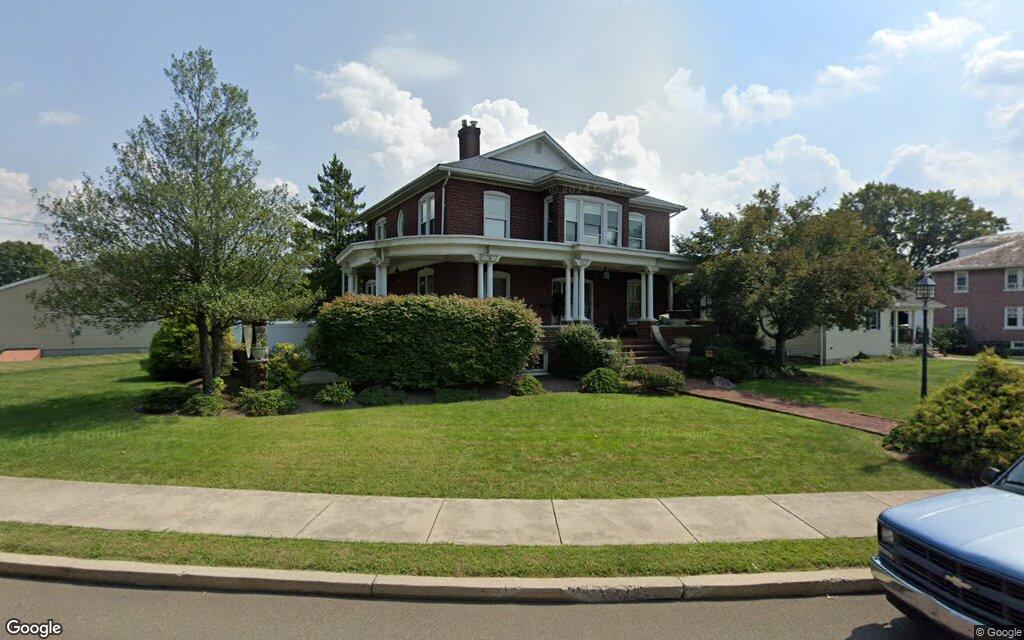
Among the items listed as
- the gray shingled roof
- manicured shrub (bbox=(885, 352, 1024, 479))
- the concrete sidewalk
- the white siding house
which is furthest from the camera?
the gray shingled roof

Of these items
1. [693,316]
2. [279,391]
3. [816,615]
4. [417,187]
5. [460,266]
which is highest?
[417,187]

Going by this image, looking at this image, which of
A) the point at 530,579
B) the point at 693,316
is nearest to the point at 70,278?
the point at 530,579

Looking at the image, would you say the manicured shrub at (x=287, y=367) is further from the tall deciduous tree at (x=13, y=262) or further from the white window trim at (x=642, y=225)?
the tall deciduous tree at (x=13, y=262)

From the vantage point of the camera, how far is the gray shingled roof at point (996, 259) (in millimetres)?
36406

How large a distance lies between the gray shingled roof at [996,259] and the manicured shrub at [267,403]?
47436 millimetres

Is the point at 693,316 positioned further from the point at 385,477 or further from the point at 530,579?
the point at 530,579

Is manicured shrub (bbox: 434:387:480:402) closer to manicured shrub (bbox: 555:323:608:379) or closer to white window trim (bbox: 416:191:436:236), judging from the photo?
manicured shrub (bbox: 555:323:608:379)

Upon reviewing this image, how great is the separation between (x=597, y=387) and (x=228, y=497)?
951 cm

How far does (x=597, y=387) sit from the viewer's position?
13.8 metres

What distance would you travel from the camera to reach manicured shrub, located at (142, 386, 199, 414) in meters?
10.7

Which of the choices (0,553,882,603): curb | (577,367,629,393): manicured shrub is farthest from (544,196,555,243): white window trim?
(0,553,882,603): curb

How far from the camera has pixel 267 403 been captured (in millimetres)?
10898

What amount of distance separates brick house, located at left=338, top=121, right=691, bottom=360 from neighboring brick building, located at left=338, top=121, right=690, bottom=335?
0.15 feet

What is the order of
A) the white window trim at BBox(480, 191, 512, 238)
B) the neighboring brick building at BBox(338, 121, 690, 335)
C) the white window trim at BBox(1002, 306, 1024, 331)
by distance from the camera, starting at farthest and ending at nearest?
1. the white window trim at BBox(1002, 306, 1024, 331)
2. the white window trim at BBox(480, 191, 512, 238)
3. the neighboring brick building at BBox(338, 121, 690, 335)
